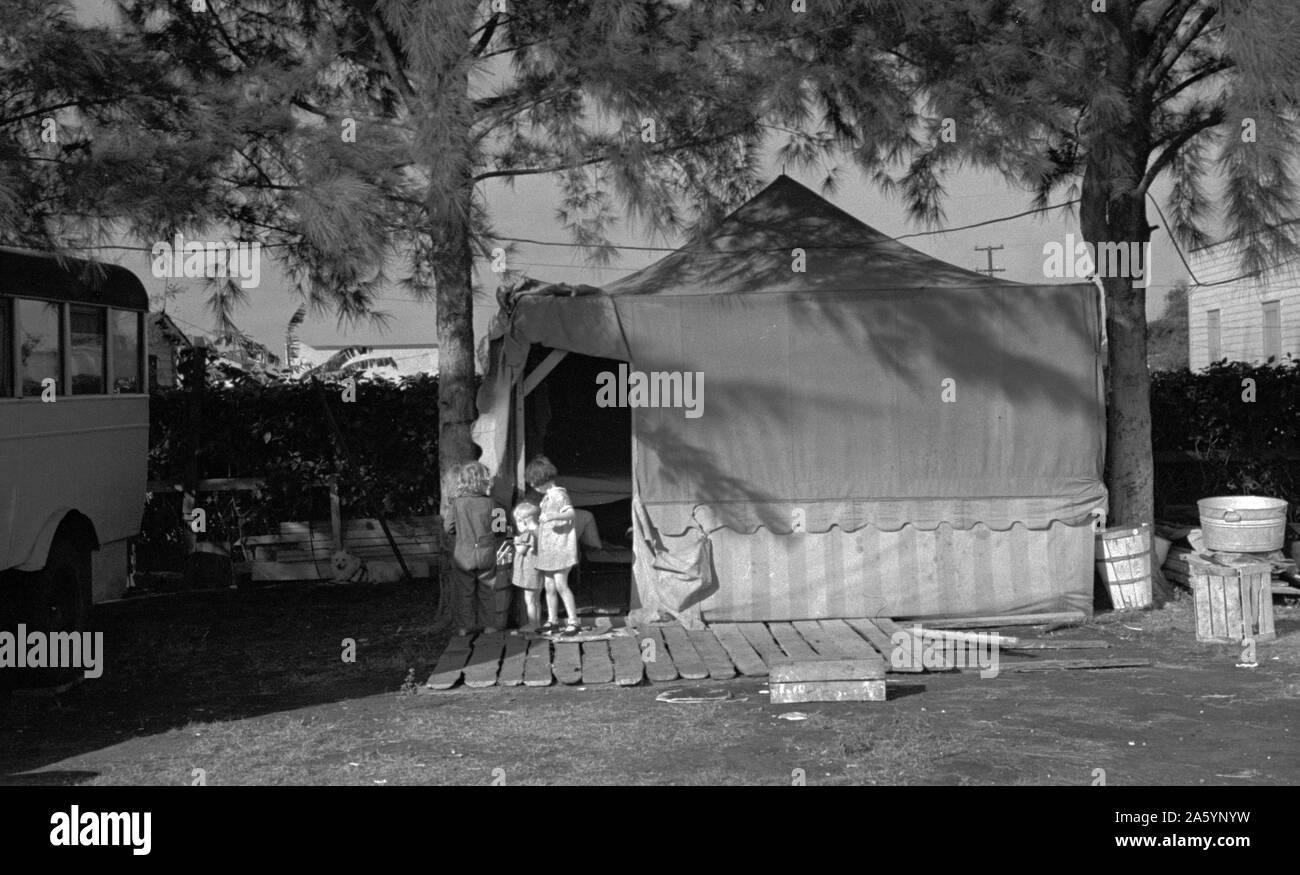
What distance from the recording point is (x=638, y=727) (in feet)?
24.2

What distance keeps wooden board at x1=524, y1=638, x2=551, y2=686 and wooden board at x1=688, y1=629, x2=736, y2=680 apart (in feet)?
3.40

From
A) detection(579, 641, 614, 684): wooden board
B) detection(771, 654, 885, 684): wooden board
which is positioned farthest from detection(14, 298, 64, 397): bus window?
detection(771, 654, 885, 684): wooden board

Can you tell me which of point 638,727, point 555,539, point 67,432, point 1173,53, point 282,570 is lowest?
point 638,727

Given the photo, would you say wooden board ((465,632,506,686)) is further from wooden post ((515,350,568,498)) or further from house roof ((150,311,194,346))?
house roof ((150,311,194,346))

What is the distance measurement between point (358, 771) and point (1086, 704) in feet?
13.4

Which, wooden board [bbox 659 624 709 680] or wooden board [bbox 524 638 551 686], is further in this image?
wooden board [bbox 659 624 709 680]

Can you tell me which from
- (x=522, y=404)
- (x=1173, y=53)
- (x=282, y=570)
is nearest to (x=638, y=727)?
(x=522, y=404)

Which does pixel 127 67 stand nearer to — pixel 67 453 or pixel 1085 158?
pixel 67 453

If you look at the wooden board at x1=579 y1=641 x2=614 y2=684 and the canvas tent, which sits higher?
the canvas tent

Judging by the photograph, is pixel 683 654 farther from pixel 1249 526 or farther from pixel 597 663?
pixel 1249 526

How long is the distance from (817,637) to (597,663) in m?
1.72

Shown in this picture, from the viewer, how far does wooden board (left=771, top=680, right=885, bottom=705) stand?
25.8 feet

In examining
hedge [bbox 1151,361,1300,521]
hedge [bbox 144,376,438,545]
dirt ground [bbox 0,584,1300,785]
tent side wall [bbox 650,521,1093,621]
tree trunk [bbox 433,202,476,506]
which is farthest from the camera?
hedge [bbox 144,376,438,545]

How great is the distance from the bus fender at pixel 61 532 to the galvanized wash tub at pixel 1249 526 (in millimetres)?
8510
